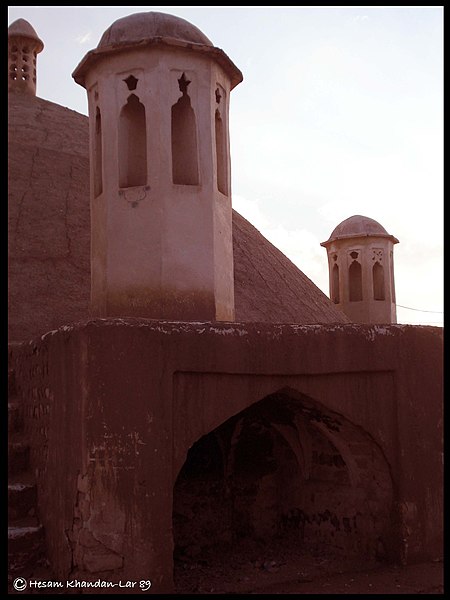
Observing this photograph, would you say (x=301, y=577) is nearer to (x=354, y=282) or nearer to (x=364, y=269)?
(x=364, y=269)

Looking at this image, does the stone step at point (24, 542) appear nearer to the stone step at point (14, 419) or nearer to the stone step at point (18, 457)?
the stone step at point (18, 457)

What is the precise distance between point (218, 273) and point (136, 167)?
4.92 feet

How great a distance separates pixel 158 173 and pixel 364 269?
9.58 m

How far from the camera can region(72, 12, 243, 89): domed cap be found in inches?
316

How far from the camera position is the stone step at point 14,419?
797 centimetres

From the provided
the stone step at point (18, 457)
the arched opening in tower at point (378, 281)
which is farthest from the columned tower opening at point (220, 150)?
the arched opening in tower at point (378, 281)

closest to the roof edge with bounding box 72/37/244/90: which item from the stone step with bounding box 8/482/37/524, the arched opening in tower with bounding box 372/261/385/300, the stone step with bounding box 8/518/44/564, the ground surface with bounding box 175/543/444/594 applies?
the stone step with bounding box 8/482/37/524

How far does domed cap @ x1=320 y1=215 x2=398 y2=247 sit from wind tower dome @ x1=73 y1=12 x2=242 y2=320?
8619mm

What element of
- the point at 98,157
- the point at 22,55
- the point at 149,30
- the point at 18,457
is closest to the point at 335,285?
the point at 22,55

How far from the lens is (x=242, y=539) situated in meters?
8.77

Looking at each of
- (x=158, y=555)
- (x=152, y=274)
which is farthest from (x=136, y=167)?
(x=158, y=555)

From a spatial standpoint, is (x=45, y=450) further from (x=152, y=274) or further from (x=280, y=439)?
(x=280, y=439)

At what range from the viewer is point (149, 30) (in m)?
8.12

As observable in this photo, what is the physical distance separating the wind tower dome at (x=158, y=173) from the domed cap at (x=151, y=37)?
0.01 m
